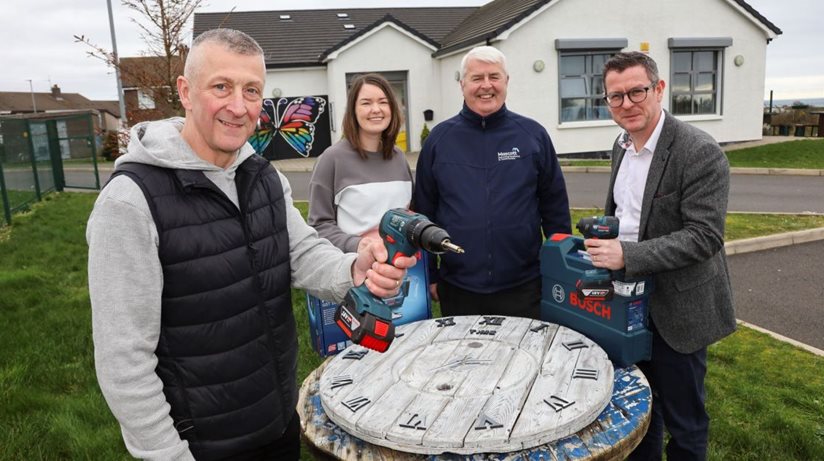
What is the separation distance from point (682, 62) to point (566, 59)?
4.15m

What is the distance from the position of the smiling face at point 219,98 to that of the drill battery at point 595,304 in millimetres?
1802

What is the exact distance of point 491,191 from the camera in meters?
3.57

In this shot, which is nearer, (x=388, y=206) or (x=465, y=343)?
(x=465, y=343)

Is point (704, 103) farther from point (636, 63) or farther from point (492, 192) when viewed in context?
point (636, 63)

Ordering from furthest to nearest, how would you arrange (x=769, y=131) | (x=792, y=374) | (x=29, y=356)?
(x=769, y=131) → (x=29, y=356) → (x=792, y=374)

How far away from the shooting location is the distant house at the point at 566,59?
1781 cm

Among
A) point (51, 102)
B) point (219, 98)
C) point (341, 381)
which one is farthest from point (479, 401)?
point (51, 102)

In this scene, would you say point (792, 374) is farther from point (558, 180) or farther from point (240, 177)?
point (240, 177)

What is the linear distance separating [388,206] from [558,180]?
1.10m

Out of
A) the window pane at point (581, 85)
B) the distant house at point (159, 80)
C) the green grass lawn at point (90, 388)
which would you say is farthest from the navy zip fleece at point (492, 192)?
the window pane at point (581, 85)

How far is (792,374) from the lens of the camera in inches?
179

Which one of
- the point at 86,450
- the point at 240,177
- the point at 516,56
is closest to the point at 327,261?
the point at 240,177

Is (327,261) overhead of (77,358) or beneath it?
overhead

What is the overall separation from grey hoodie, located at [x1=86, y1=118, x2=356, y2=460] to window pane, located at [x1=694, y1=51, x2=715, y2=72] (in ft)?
68.2
